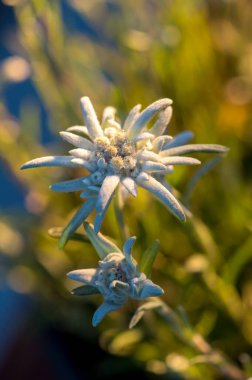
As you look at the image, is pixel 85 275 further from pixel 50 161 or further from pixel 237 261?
pixel 237 261

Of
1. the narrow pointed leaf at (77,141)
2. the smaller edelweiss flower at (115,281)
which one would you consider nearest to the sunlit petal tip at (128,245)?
the smaller edelweiss flower at (115,281)

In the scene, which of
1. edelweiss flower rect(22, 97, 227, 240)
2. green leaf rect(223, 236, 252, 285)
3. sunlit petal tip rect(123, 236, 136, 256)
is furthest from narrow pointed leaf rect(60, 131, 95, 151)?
green leaf rect(223, 236, 252, 285)

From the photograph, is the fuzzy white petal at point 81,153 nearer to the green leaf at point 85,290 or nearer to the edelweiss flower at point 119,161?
the edelweiss flower at point 119,161

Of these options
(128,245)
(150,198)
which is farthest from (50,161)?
(150,198)

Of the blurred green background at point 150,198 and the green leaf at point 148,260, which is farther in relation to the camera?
the blurred green background at point 150,198

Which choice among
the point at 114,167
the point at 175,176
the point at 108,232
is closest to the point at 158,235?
the point at 108,232

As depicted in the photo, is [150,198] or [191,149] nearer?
[191,149]
